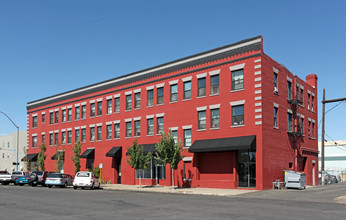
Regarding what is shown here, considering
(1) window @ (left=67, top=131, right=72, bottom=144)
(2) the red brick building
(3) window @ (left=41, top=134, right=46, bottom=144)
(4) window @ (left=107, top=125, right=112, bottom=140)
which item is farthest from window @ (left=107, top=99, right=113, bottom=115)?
(3) window @ (left=41, top=134, right=46, bottom=144)

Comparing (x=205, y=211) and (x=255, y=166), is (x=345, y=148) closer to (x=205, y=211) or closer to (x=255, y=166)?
(x=255, y=166)

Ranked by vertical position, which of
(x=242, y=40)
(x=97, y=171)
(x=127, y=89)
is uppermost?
(x=242, y=40)

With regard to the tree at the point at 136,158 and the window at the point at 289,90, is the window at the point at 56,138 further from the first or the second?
the window at the point at 289,90

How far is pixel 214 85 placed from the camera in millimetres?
35031

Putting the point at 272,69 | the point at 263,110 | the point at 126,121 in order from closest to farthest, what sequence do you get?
the point at 263,110, the point at 272,69, the point at 126,121

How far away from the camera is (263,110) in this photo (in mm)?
31328

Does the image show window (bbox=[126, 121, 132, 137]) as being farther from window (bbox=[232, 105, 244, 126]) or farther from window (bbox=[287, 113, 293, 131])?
window (bbox=[287, 113, 293, 131])

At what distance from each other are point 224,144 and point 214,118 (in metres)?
3.37

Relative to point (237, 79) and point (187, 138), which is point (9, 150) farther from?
point (237, 79)

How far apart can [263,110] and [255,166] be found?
467 cm

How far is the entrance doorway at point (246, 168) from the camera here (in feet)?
104

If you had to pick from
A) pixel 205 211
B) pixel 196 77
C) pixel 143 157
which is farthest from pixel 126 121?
pixel 205 211

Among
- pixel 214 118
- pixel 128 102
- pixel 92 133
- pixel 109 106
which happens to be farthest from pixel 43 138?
pixel 214 118

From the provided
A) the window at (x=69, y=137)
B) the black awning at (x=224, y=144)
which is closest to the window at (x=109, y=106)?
the window at (x=69, y=137)
